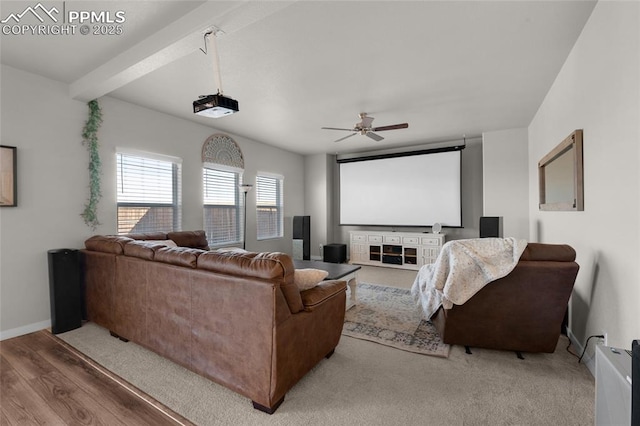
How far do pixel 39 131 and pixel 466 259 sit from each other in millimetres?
4486

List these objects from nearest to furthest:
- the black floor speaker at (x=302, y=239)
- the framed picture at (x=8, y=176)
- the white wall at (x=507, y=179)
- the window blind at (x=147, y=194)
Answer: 1. the framed picture at (x=8, y=176)
2. the window blind at (x=147, y=194)
3. the white wall at (x=507, y=179)
4. the black floor speaker at (x=302, y=239)

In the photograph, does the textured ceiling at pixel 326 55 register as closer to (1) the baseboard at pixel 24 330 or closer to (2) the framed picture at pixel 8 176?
(2) the framed picture at pixel 8 176

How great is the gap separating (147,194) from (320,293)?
338cm

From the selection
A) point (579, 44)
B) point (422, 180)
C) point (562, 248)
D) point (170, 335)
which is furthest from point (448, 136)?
point (170, 335)

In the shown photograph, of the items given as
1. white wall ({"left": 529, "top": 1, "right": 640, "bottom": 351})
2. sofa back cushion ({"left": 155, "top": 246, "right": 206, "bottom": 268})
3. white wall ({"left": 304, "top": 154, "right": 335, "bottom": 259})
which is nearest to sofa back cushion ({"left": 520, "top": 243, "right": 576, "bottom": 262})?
white wall ({"left": 529, "top": 1, "right": 640, "bottom": 351})

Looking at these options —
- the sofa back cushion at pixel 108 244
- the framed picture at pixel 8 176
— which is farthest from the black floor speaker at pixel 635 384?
the framed picture at pixel 8 176

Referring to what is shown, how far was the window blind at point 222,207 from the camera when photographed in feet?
16.9

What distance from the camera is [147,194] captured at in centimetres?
Result: 421

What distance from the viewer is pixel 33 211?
3.08 m

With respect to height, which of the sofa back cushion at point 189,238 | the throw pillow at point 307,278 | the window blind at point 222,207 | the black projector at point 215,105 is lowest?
the throw pillow at point 307,278

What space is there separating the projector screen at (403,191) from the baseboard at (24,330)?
18.8 feet

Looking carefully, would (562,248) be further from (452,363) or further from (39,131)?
(39,131)

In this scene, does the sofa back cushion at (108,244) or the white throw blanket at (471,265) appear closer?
the white throw blanket at (471,265)

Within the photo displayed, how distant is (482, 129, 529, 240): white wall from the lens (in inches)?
209
